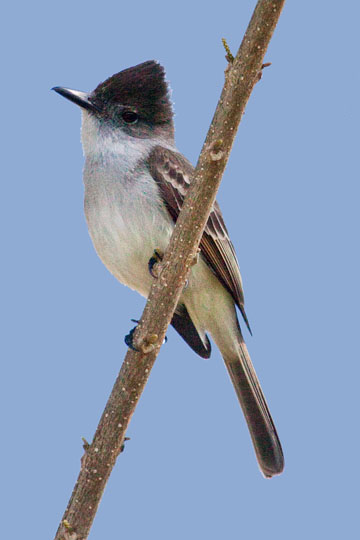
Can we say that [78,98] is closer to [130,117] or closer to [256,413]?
[130,117]

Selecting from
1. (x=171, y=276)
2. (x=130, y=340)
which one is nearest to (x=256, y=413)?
(x=130, y=340)

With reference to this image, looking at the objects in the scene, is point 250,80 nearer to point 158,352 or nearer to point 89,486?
point 158,352

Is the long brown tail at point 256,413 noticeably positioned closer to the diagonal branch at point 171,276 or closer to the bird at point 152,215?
the bird at point 152,215

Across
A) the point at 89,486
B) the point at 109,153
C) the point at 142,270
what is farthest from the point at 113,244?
the point at 89,486

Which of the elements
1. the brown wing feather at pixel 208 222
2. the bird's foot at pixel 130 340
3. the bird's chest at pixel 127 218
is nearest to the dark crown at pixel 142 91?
the brown wing feather at pixel 208 222

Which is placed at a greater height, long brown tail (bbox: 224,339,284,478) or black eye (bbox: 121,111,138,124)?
black eye (bbox: 121,111,138,124)

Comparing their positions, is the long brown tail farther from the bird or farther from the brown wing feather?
the brown wing feather

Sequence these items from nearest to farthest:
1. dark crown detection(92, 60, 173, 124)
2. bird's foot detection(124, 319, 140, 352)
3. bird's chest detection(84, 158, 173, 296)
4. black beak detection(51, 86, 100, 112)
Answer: bird's foot detection(124, 319, 140, 352) → bird's chest detection(84, 158, 173, 296) → black beak detection(51, 86, 100, 112) → dark crown detection(92, 60, 173, 124)

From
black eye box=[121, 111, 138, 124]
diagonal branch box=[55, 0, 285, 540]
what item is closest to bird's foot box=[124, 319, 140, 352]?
diagonal branch box=[55, 0, 285, 540]

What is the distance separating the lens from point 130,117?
4.98m

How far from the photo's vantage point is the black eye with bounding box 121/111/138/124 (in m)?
4.95

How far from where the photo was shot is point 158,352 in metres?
3.64

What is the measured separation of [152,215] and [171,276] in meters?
1.06

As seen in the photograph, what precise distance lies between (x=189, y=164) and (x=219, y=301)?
985 millimetres
